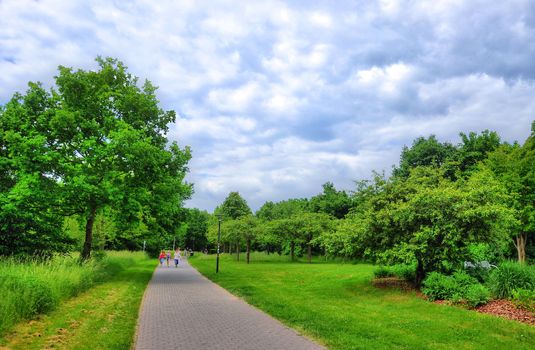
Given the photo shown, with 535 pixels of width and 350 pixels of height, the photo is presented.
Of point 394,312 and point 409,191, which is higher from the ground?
point 409,191

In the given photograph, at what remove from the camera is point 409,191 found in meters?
14.6

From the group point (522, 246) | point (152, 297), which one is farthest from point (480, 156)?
point (152, 297)

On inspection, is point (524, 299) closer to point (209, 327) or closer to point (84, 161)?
point (209, 327)

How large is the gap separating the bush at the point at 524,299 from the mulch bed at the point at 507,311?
0.39ft

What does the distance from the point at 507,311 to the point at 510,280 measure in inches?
59.2

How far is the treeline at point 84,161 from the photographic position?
17844mm

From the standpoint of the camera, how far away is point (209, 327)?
8766 millimetres

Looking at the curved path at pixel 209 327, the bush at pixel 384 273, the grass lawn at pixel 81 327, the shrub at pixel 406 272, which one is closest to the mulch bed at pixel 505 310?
the shrub at pixel 406 272

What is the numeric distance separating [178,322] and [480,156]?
142ft

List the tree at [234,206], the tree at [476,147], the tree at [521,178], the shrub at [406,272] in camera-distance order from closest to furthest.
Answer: the shrub at [406,272] < the tree at [521,178] < the tree at [476,147] < the tree at [234,206]

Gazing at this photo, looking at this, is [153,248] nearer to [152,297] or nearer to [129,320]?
[152,297]

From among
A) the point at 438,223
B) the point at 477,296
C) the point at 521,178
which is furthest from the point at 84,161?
the point at 521,178

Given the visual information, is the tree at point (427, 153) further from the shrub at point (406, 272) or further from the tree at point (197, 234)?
the tree at point (197, 234)

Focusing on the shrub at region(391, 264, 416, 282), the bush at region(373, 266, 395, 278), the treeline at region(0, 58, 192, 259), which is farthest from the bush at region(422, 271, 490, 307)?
the treeline at region(0, 58, 192, 259)
